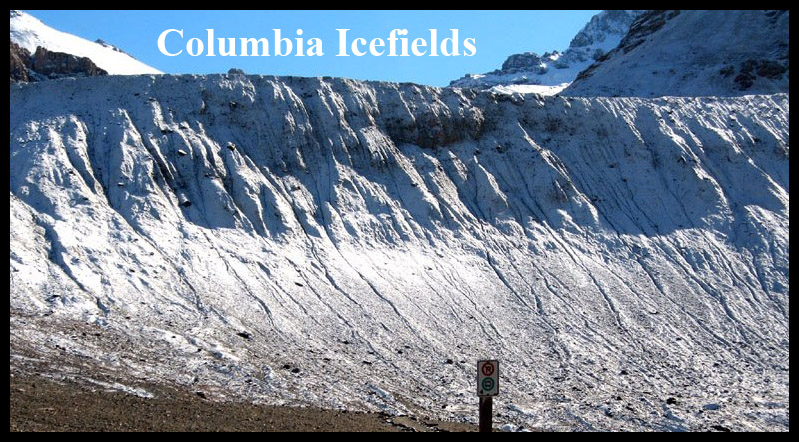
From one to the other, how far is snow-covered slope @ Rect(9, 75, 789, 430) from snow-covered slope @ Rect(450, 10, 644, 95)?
236 ft

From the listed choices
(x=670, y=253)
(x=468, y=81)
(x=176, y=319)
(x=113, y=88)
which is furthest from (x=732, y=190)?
(x=468, y=81)

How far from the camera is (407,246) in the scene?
3019cm

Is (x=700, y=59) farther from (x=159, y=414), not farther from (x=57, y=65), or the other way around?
(x=159, y=414)

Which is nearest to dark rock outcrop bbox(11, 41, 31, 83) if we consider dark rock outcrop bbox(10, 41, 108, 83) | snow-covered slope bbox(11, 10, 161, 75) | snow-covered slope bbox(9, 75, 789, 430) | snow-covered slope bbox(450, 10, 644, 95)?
dark rock outcrop bbox(10, 41, 108, 83)

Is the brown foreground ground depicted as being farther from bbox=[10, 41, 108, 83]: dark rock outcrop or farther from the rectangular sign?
bbox=[10, 41, 108, 83]: dark rock outcrop

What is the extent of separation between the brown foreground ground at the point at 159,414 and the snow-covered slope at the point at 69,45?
88040 millimetres

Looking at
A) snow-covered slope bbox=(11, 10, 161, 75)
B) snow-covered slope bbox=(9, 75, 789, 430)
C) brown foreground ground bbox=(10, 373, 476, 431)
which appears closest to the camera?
brown foreground ground bbox=(10, 373, 476, 431)

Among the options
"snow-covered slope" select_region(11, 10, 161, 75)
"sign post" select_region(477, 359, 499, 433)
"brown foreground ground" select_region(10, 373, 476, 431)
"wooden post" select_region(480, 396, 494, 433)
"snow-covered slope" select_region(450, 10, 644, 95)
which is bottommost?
"brown foreground ground" select_region(10, 373, 476, 431)

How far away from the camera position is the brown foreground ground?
42.6 feet

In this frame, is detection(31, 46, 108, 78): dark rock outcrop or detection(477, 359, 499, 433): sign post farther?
detection(31, 46, 108, 78): dark rock outcrop

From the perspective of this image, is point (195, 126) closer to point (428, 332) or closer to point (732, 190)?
point (428, 332)

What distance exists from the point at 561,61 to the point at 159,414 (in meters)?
→ 129

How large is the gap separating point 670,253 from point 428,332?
12.7 metres

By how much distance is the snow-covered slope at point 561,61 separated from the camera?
121500 mm
